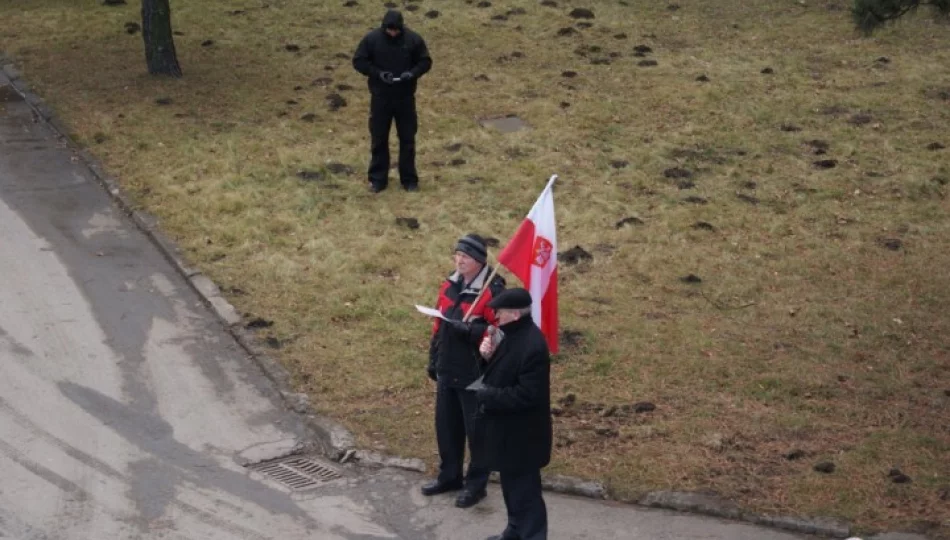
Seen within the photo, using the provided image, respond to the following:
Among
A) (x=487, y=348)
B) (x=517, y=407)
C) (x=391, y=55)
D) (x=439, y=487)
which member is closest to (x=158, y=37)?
(x=391, y=55)

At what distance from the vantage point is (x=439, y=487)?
31.2ft

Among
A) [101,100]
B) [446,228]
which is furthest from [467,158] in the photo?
[101,100]

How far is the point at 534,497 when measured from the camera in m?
8.35

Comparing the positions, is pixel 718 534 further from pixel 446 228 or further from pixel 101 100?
pixel 101 100

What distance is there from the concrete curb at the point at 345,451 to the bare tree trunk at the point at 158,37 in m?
4.50

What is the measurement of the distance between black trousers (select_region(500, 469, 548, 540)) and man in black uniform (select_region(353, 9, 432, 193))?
23.2 feet

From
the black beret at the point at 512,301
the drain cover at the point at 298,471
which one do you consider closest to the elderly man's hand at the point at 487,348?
the black beret at the point at 512,301

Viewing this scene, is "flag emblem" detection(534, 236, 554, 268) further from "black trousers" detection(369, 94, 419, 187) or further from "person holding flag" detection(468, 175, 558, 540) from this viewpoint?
"black trousers" detection(369, 94, 419, 187)

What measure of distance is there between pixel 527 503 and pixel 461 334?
3.95 feet

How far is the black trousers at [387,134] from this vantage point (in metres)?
14.8

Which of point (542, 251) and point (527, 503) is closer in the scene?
point (527, 503)

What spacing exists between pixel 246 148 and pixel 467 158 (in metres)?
2.55

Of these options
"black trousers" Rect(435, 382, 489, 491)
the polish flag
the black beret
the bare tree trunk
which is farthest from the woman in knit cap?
the bare tree trunk

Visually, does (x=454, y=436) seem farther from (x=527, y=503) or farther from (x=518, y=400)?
(x=518, y=400)
